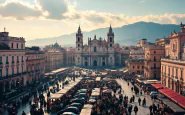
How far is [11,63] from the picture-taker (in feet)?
158

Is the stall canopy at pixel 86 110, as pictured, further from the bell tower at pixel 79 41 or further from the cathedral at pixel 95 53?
the bell tower at pixel 79 41

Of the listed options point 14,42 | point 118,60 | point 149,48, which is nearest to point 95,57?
point 118,60

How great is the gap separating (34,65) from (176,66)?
39.7 m

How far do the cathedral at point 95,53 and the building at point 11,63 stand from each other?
61.2 meters

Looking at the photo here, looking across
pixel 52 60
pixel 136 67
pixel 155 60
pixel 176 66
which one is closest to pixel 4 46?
pixel 176 66

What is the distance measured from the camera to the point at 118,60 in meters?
123

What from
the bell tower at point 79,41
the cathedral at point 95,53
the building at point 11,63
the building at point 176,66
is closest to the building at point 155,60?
the building at point 176,66

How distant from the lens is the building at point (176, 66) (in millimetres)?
36344

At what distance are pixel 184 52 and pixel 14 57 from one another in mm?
35568

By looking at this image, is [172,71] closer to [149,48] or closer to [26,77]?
[149,48]

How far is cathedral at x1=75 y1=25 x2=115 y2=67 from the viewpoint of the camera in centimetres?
11556

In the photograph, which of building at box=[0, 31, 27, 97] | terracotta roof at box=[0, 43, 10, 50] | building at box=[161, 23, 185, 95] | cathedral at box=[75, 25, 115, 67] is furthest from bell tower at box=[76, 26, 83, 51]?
terracotta roof at box=[0, 43, 10, 50]

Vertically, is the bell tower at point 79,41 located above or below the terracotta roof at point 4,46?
above

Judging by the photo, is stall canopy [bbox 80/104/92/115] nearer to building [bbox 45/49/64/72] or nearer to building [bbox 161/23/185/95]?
building [bbox 161/23/185/95]
